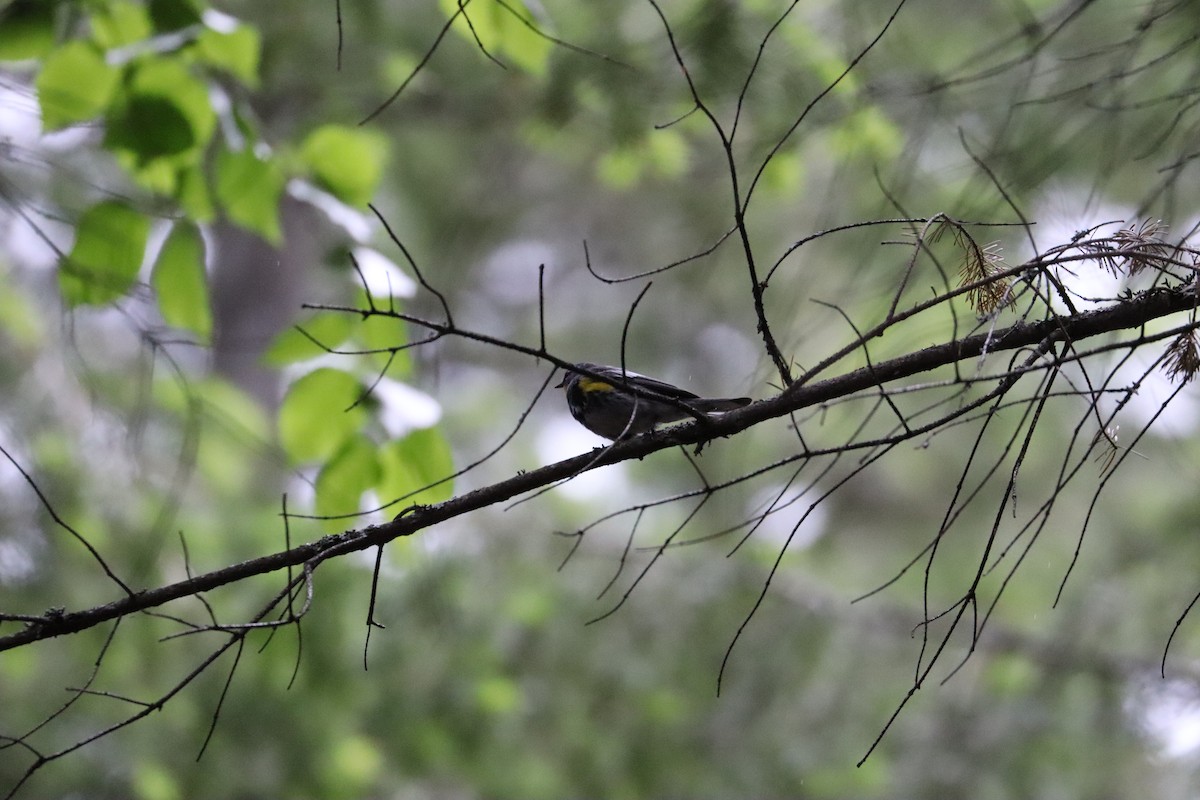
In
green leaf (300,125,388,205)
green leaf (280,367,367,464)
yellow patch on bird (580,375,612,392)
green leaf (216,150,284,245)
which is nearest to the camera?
green leaf (280,367,367,464)

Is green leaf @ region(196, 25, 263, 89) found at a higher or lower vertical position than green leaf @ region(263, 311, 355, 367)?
higher

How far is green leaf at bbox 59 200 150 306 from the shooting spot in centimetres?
197

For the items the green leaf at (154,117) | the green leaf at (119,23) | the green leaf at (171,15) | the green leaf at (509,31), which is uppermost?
the green leaf at (119,23)

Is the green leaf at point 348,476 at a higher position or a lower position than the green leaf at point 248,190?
lower

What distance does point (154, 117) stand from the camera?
2059 millimetres

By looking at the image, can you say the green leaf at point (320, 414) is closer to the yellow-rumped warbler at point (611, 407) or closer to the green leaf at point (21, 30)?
the yellow-rumped warbler at point (611, 407)

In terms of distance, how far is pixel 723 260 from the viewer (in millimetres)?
5590

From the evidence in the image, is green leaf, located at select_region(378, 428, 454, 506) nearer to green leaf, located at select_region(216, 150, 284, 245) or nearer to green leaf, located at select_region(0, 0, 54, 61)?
green leaf, located at select_region(216, 150, 284, 245)

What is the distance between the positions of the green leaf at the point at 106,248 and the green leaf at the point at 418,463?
2.10 ft

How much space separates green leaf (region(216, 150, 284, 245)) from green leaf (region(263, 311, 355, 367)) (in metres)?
0.31

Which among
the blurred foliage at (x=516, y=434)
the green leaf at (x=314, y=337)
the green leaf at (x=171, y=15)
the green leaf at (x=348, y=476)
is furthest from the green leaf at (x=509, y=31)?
the green leaf at (x=348, y=476)

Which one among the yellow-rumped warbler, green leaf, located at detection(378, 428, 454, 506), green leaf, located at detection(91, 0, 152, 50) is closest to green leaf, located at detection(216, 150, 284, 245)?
green leaf, located at detection(91, 0, 152, 50)

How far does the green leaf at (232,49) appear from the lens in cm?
209

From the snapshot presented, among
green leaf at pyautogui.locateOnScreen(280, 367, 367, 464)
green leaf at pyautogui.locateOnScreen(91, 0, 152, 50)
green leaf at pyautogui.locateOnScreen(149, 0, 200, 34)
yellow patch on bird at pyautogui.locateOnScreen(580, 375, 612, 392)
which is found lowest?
green leaf at pyautogui.locateOnScreen(280, 367, 367, 464)
